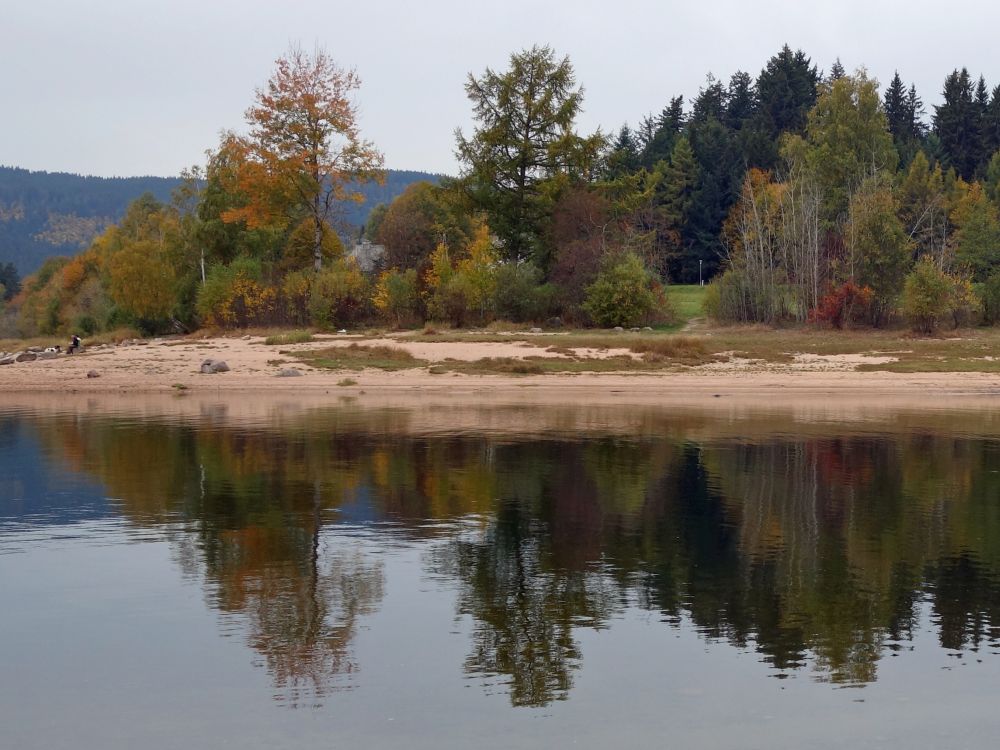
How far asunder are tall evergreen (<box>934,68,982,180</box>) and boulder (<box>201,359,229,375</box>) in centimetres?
6516

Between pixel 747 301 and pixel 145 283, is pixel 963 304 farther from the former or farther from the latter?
pixel 145 283

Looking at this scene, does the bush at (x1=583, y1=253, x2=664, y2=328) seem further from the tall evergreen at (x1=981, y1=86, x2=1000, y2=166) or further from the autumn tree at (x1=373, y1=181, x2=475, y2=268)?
the tall evergreen at (x1=981, y1=86, x2=1000, y2=166)

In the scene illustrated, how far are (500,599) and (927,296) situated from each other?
3749 centimetres

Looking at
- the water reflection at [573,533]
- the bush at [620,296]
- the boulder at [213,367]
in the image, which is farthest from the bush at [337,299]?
the water reflection at [573,533]

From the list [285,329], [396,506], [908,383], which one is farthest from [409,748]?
[285,329]

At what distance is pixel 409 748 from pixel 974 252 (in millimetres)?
56323

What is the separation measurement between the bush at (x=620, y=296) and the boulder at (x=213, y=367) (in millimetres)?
17216

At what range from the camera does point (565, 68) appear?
169 ft

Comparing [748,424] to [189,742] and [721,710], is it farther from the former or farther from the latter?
[189,742]

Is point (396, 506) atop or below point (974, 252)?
below

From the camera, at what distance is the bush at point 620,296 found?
4700 cm

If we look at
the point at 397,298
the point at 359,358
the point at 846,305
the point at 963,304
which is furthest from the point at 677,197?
the point at 359,358

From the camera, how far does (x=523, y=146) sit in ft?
170

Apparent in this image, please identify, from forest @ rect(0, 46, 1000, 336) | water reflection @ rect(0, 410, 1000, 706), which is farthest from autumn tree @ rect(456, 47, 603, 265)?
water reflection @ rect(0, 410, 1000, 706)
